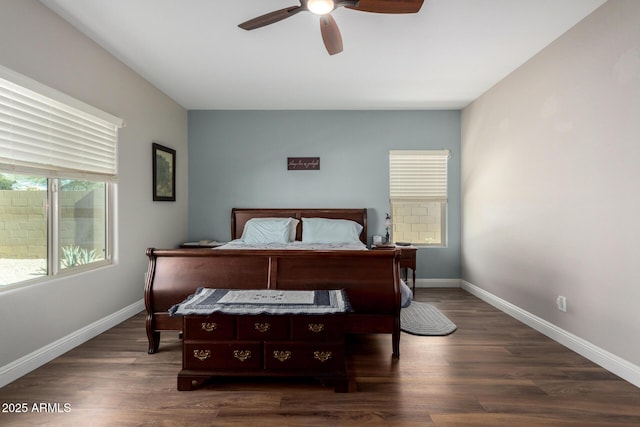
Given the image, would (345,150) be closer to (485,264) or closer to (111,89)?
(485,264)

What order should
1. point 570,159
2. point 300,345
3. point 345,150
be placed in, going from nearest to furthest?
point 300,345 < point 570,159 < point 345,150

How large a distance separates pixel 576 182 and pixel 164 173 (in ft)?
14.4

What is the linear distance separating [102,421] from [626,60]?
3.96 metres

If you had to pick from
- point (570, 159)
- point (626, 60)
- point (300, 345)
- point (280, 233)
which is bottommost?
point (300, 345)

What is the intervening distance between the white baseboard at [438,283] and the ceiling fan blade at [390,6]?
3742mm

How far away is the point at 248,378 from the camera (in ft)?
7.52

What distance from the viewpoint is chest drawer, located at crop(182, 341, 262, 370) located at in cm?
216

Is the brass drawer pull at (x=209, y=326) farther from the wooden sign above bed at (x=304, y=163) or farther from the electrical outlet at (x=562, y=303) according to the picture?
the wooden sign above bed at (x=304, y=163)

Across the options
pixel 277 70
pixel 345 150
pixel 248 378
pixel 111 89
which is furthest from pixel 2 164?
pixel 345 150

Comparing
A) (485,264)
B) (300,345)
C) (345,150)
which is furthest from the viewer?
(345,150)

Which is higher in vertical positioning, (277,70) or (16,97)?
(277,70)

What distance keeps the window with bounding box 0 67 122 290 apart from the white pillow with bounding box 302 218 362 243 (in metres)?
2.26

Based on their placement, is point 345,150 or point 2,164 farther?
point 345,150

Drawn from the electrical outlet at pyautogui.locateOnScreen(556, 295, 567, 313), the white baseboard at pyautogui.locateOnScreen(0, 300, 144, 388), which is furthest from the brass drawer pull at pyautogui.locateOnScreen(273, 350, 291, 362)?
the electrical outlet at pyautogui.locateOnScreen(556, 295, 567, 313)
